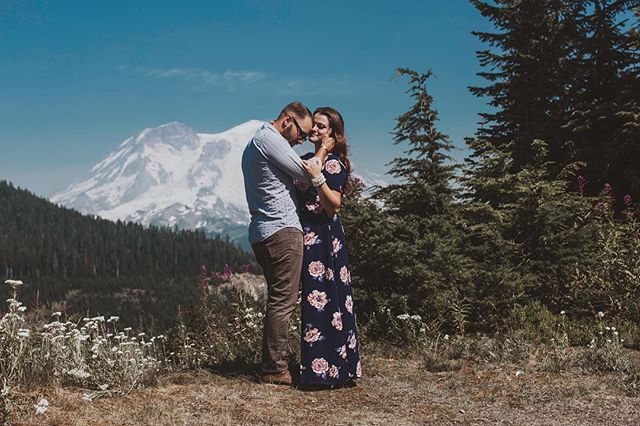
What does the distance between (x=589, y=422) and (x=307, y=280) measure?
270 cm

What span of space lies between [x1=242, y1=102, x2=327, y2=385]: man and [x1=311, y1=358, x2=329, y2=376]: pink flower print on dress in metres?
0.36

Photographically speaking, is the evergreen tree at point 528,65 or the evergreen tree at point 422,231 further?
the evergreen tree at point 528,65

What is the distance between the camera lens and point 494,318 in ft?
25.6

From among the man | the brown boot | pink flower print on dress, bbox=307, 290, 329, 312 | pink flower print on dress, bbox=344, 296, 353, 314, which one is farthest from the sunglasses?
the brown boot

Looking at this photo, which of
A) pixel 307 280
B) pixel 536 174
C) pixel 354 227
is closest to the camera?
pixel 307 280

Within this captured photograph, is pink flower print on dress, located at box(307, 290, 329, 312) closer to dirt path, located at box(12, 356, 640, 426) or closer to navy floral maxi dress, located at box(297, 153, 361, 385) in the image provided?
navy floral maxi dress, located at box(297, 153, 361, 385)

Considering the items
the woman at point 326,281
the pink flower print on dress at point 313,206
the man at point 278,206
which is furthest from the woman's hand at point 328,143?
the pink flower print on dress at point 313,206

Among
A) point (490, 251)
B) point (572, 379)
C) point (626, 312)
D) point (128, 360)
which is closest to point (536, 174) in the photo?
point (490, 251)

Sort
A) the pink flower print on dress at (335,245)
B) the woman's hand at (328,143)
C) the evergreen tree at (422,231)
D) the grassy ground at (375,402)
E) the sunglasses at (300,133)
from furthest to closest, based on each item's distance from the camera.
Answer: the evergreen tree at (422,231), the pink flower print on dress at (335,245), the woman's hand at (328,143), the sunglasses at (300,133), the grassy ground at (375,402)

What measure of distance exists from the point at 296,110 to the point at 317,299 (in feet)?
6.07

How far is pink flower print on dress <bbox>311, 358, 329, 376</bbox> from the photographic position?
5352 millimetres

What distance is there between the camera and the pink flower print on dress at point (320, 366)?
5352 millimetres

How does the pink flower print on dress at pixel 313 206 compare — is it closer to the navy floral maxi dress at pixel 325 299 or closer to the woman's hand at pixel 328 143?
the navy floral maxi dress at pixel 325 299

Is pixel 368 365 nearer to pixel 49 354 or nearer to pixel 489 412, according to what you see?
pixel 489 412
